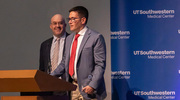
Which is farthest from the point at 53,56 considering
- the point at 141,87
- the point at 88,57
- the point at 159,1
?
the point at 159,1

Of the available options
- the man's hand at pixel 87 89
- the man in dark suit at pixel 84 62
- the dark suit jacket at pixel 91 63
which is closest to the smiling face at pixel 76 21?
the man in dark suit at pixel 84 62

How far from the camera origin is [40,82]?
219 centimetres

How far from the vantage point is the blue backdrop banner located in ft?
17.6

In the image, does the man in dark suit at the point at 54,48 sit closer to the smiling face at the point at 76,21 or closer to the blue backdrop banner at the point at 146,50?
the smiling face at the point at 76,21

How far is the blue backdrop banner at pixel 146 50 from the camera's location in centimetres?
537

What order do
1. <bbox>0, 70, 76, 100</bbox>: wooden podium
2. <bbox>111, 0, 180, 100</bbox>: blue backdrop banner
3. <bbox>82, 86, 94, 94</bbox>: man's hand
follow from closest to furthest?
<bbox>0, 70, 76, 100</bbox>: wooden podium → <bbox>82, 86, 94, 94</bbox>: man's hand → <bbox>111, 0, 180, 100</bbox>: blue backdrop banner

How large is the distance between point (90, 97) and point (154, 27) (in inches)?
102

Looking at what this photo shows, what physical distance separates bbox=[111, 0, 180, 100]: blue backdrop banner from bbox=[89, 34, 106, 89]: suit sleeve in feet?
6.89

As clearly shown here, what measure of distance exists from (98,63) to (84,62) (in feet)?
0.51

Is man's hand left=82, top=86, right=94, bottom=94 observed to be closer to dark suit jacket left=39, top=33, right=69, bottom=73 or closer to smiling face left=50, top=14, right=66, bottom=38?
dark suit jacket left=39, top=33, right=69, bottom=73

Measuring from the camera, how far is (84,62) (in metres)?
3.37

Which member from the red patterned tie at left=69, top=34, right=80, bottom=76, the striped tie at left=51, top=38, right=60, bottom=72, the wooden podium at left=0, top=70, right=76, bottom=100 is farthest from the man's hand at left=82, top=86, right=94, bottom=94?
the striped tie at left=51, top=38, right=60, bottom=72

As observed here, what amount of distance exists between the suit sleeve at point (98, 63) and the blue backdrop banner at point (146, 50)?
82.7 inches

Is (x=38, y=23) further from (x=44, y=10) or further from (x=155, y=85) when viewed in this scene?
(x=155, y=85)
